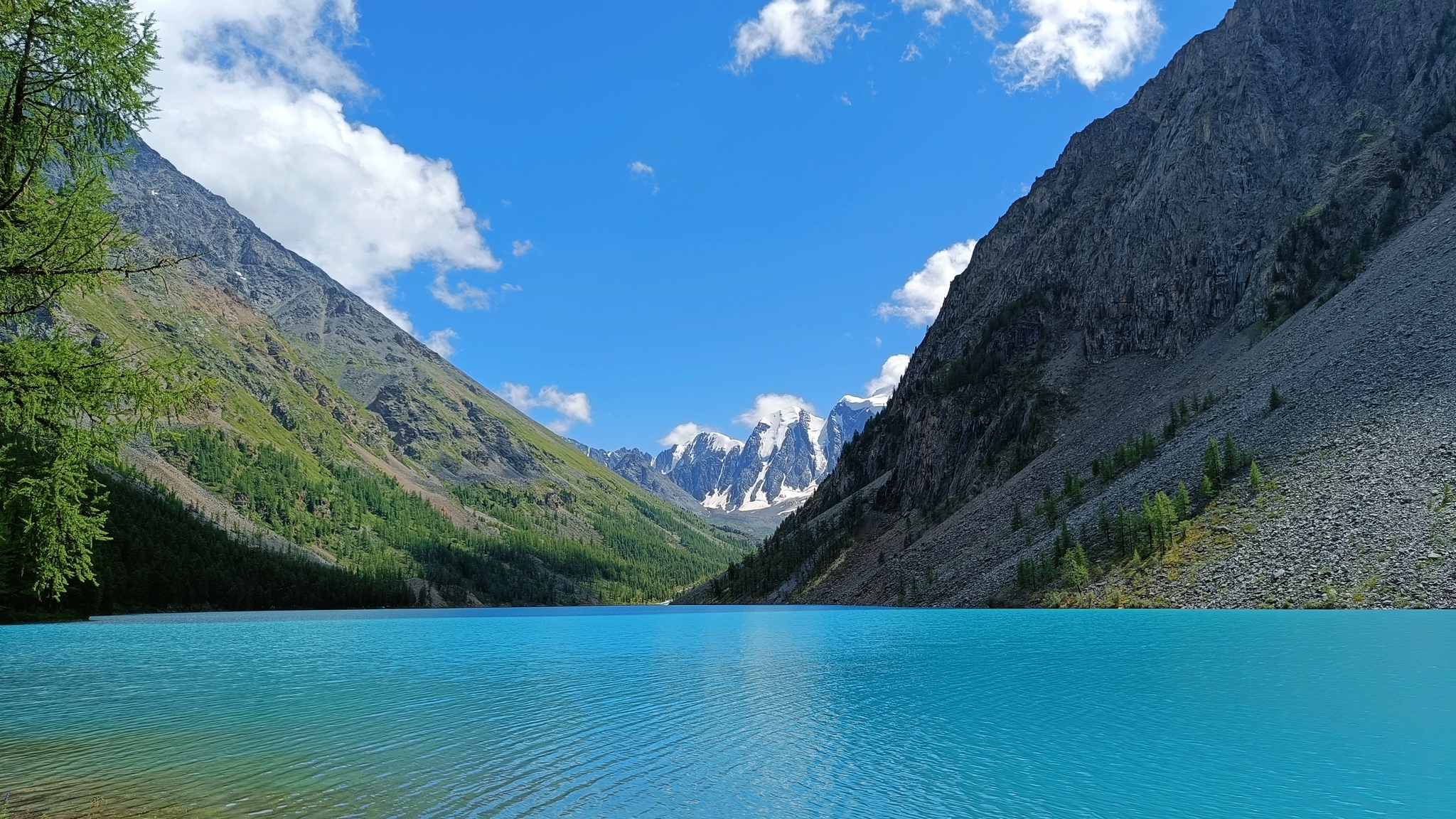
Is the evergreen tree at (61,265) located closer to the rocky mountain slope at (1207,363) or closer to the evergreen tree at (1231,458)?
the rocky mountain slope at (1207,363)

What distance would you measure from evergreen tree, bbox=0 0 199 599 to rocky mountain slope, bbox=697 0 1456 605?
6902cm

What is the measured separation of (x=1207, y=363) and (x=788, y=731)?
406 feet

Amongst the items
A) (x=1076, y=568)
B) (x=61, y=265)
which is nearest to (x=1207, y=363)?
(x=1076, y=568)

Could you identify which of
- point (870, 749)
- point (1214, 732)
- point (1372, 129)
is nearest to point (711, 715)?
point (870, 749)

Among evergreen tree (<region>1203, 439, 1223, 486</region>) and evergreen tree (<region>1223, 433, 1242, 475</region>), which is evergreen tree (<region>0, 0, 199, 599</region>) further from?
evergreen tree (<region>1223, 433, 1242, 475</region>)

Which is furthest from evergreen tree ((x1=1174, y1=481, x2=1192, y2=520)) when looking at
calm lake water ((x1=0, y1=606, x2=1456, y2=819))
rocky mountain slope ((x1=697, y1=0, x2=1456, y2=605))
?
calm lake water ((x1=0, y1=606, x2=1456, y2=819))

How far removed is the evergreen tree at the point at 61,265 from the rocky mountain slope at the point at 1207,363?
226ft

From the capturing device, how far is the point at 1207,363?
401ft

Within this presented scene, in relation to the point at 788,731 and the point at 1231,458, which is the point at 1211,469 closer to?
the point at 1231,458

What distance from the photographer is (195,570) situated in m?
144

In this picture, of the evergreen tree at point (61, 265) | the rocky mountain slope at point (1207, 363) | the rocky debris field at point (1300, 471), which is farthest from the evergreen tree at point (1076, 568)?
the evergreen tree at point (61, 265)

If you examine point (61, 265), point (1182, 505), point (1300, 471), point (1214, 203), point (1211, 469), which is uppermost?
point (1214, 203)

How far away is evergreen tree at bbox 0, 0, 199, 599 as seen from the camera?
12.9 metres

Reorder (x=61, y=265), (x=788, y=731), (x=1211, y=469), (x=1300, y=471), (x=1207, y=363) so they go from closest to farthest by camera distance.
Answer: (x=61, y=265) → (x=788, y=731) → (x=1300, y=471) → (x=1211, y=469) → (x=1207, y=363)
